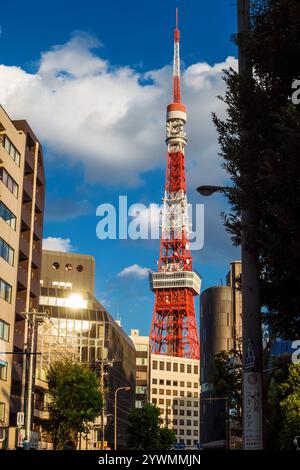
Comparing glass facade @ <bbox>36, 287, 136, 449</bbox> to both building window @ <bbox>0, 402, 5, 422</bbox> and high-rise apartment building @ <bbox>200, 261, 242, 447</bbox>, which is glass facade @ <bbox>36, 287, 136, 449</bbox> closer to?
building window @ <bbox>0, 402, 5, 422</bbox>

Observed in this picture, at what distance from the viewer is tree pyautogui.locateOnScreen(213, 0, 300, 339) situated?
42.9 ft

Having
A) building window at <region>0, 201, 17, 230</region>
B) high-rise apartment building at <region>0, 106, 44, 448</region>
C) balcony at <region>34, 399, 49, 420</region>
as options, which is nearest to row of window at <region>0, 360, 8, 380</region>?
high-rise apartment building at <region>0, 106, 44, 448</region>

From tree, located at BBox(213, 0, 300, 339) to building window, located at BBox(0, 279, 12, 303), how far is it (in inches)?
2113

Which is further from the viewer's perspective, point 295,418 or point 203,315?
point 203,315

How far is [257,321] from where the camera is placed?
37.8 ft

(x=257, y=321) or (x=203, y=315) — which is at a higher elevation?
(x=203, y=315)

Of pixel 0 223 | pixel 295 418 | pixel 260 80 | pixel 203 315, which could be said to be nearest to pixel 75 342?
pixel 0 223

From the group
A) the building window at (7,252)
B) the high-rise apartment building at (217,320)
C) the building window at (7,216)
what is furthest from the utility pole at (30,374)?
the high-rise apartment building at (217,320)

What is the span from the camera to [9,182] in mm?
71250

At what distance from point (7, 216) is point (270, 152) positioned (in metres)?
59.3

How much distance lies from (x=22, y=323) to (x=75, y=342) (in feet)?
153

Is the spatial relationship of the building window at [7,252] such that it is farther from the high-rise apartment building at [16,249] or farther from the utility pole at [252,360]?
the utility pole at [252,360]

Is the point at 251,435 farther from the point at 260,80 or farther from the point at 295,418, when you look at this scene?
the point at 295,418
